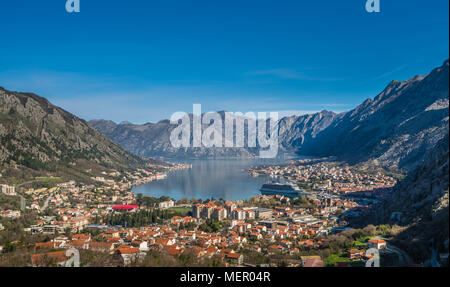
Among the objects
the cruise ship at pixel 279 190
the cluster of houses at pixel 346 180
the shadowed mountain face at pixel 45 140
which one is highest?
the shadowed mountain face at pixel 45 140

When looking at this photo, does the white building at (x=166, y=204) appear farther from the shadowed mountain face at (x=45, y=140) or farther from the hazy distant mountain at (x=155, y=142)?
the hazy distant mountain at (x=155, y=142)

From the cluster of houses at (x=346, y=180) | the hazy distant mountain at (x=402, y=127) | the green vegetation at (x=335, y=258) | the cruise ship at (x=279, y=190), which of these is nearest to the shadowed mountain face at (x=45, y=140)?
the cruise ship at (x=279, y=190)

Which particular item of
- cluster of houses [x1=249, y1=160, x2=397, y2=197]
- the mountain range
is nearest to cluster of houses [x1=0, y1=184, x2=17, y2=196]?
the mountain range

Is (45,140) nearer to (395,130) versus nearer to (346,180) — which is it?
(346,180)

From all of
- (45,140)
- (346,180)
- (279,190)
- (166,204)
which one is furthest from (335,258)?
(45,140)

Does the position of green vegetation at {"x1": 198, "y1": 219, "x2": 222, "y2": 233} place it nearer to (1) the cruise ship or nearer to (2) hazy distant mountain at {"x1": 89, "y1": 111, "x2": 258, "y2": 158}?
(1) the cruise ship
